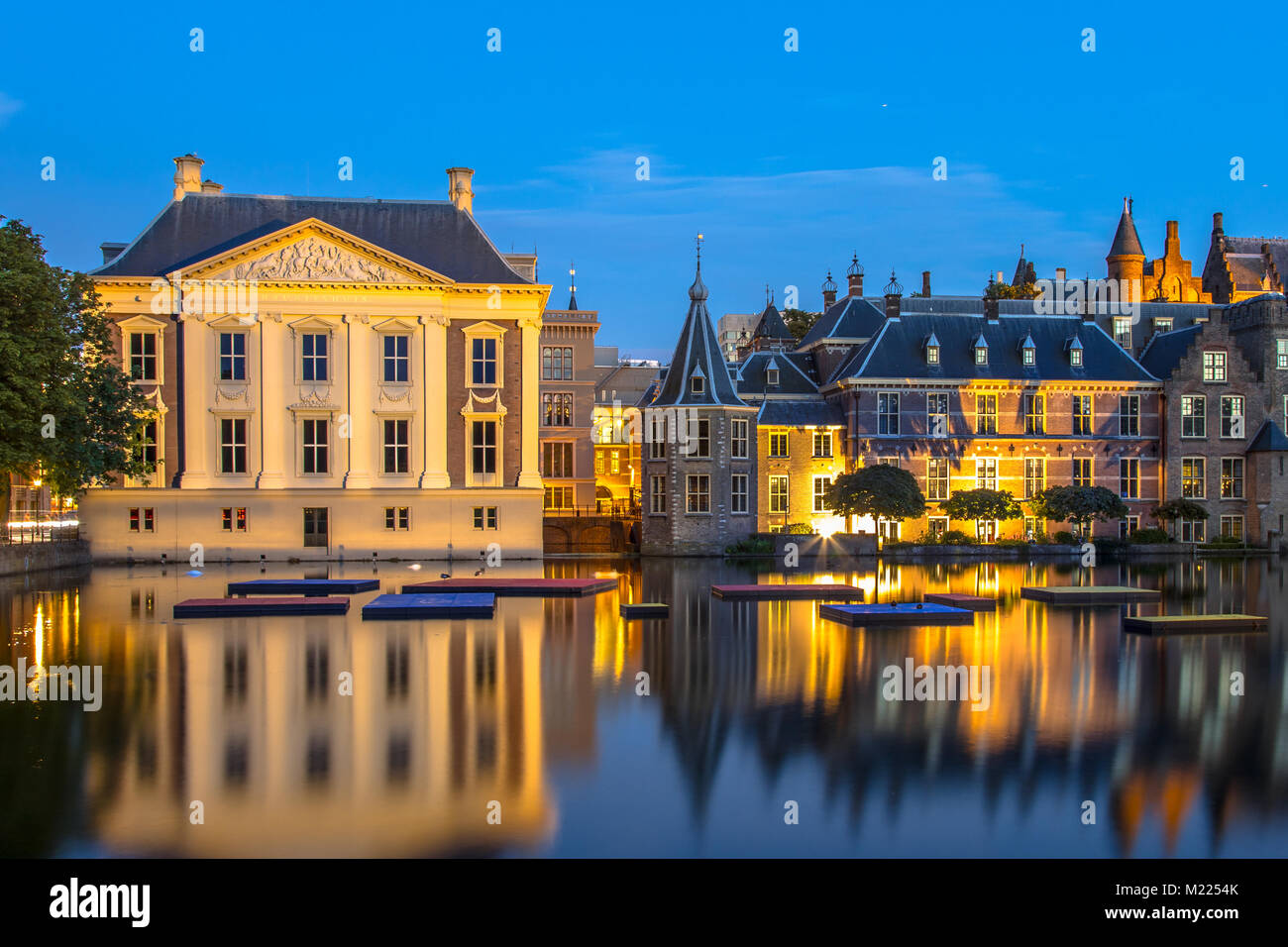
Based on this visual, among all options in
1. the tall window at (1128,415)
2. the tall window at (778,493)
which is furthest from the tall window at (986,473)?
the tall window at (778,493)

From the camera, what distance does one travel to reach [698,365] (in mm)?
56844

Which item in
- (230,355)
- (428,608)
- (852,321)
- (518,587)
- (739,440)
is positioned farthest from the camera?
(852,321)

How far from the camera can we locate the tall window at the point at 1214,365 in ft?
202

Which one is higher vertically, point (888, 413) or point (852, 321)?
point (852, 321)

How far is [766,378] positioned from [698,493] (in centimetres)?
1176

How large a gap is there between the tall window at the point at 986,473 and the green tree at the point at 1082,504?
3429mm

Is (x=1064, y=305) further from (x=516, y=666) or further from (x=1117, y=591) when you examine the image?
(x=516, y=666)

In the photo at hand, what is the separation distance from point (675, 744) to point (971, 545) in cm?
4329

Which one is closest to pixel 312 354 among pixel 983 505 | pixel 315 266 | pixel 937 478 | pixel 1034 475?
→ pixel 315 266

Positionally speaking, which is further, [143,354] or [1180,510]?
[1180,510]

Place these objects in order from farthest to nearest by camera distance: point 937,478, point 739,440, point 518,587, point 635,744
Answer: point 937,478 → point 739,440 → point 518,587 → point 635,744

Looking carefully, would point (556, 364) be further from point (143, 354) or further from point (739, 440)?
point (143, 354)
